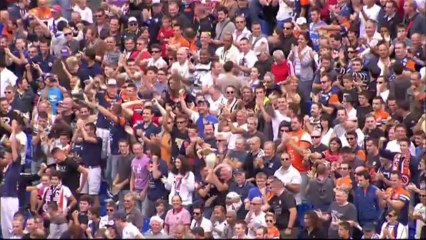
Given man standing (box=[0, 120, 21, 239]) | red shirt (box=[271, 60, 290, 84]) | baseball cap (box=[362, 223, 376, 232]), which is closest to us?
baseball cap (box=[362, 223, 376, 232])

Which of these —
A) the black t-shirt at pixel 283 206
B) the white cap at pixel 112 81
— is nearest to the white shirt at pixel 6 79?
the white cap at pixel 112 81

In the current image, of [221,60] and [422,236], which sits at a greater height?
[221,60]

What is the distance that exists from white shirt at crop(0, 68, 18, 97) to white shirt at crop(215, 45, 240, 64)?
320 centimetres

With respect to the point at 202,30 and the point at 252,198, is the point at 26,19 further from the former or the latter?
the point at 252,198

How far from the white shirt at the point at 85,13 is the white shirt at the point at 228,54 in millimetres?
3028

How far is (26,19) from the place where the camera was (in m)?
31.7

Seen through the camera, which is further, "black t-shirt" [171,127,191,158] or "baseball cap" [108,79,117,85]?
"baseball cap" [108,79,117,85]

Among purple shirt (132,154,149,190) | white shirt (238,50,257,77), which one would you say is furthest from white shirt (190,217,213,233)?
white shirt (238,50,257,77)

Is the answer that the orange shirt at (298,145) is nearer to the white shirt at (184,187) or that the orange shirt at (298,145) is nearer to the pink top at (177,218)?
the white shirt at (184,187)

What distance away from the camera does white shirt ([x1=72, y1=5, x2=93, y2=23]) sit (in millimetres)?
31719

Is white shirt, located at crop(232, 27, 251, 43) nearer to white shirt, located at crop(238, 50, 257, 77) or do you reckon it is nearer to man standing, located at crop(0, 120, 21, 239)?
white shirt, located at crop(238, 50, 257, 77)

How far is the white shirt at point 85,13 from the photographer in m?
31.7

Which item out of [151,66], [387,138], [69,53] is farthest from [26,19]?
[387,138]

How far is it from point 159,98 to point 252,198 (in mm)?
3428
